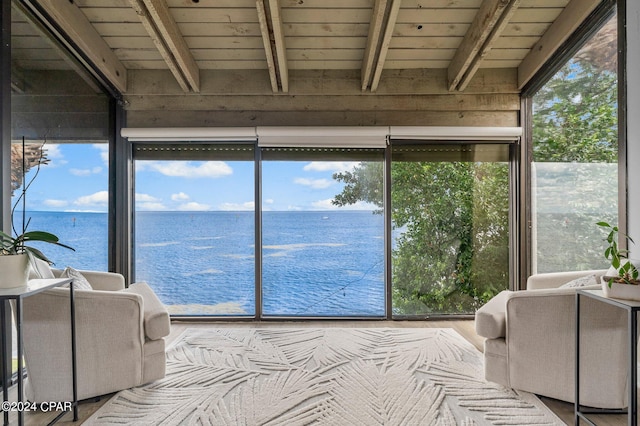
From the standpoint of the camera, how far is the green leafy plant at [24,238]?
5.91 feet

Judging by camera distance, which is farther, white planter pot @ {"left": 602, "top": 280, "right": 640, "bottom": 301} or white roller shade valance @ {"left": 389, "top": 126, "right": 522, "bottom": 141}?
white roller shade valance @ {"left": 389, "top": 126, "right": 522, "bottom": 141}

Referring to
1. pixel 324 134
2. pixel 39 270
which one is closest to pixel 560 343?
pixel 324 134

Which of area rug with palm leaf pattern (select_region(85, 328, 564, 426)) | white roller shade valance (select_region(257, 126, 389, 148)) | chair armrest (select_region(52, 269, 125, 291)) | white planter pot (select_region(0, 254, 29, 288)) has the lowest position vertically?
area rug with palm leaf pattern (select_region(85, 328, 564, 426))

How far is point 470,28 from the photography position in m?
3.08

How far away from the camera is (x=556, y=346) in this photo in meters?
2.07

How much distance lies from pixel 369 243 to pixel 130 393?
2.36 m

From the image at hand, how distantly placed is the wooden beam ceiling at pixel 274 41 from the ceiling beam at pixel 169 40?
72 centimetres

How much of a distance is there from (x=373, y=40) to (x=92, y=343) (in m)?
2.85

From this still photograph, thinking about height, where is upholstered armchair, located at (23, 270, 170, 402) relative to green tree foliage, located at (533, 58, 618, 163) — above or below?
below

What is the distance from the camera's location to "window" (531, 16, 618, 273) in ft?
8.55

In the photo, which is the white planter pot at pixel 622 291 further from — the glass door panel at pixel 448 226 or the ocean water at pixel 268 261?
the ocean water at pixel 268 261

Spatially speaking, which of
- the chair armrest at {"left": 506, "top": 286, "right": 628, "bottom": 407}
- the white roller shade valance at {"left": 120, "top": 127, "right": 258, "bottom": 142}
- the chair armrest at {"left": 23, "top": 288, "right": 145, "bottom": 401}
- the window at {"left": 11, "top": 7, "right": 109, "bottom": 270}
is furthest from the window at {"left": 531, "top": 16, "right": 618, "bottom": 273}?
the window at {"left": 11, "top": 7, "right": 109, "bottom": 270}

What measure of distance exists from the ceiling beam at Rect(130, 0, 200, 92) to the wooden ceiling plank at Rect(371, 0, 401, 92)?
1.68 meters

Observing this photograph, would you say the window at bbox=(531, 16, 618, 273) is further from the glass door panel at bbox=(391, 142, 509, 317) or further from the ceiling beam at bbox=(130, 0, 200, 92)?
the ceiling beam at bbox=(130, 0, 200, 92)
